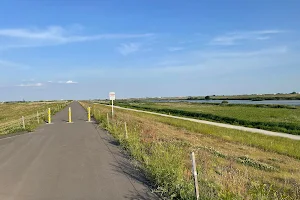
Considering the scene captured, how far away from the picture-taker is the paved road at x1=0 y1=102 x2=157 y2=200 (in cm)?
711

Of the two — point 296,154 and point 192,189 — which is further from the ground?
point 192,189

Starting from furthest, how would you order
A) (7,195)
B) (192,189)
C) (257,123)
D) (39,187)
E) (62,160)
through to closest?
(257,123) → (62,160) → (39,187) → (7,195) → (192,189)

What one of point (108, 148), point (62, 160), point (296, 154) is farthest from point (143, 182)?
point (296, 154)

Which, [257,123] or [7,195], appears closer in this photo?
[7,195]

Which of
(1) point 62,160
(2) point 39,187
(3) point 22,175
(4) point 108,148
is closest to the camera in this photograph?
(2) point 39,187

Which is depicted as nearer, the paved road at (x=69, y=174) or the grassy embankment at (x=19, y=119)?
the paved road at (x=69, y=174)

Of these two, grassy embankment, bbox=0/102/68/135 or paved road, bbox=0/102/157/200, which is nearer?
paved road, bbox=0/102/157/200

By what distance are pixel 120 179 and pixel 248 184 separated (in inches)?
126

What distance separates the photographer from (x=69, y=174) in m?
9.08

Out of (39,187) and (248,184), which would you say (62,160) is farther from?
(248,184)

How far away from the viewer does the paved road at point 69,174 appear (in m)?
7.11

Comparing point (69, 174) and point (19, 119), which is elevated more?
point (69, 174)

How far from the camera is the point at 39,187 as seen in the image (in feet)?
25.4

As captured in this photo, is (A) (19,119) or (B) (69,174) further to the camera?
(A) (19,119)
